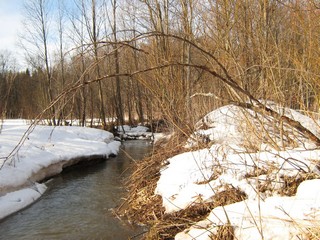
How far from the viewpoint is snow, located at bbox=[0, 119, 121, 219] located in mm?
6078

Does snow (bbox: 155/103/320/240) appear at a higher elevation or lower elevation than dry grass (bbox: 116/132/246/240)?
higher

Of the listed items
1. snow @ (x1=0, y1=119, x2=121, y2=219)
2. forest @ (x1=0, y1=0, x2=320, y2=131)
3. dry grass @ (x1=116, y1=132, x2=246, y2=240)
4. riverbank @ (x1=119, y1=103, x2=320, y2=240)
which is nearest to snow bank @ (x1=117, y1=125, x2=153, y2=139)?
forest @ (x1=0, y1=0, x2=320, y2=131)

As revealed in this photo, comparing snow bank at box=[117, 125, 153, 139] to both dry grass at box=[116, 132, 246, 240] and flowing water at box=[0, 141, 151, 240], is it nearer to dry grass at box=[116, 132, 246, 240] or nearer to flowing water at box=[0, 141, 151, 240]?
flowing water at box=[0, 141, 151, 240]

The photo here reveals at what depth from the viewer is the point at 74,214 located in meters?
5.57

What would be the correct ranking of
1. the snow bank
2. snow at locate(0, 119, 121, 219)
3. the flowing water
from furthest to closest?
the snow bank, snow at locate(0, 119, 121, 219), the flowing water

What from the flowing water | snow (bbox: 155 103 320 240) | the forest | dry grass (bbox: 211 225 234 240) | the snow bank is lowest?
the flowing water

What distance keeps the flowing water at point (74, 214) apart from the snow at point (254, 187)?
105cm

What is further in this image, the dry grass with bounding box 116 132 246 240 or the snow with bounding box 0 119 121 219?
the snow with bounding box 0 119 121 219

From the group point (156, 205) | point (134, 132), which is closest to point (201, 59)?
point (156, 205)

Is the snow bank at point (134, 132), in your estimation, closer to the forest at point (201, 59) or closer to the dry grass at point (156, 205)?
the forest at point (201, 59)

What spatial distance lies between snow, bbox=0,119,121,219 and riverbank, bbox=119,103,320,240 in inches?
76.3

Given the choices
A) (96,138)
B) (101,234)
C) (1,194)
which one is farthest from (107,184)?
(96,138)

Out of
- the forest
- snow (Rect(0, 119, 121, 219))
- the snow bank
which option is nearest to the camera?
the forest

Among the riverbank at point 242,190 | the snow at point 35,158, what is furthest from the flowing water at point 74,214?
the riverbank at point 242,190
